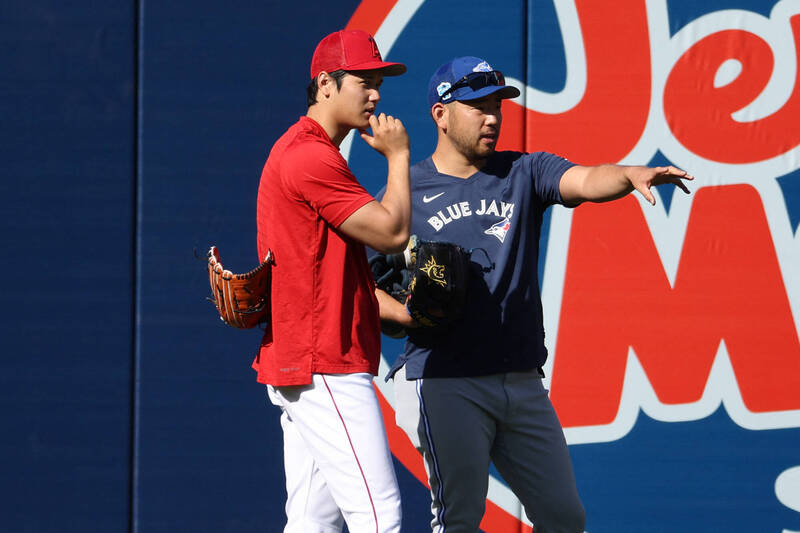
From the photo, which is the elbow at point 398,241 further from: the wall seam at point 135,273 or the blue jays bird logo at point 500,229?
the wall seam at point 135,273

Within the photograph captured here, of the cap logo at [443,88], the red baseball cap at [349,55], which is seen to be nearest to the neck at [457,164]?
the cap logo at [443,88]

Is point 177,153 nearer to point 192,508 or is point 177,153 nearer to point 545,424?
point 192,508

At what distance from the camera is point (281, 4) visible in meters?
3.53

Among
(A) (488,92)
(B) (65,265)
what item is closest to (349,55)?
(A) (488,92)

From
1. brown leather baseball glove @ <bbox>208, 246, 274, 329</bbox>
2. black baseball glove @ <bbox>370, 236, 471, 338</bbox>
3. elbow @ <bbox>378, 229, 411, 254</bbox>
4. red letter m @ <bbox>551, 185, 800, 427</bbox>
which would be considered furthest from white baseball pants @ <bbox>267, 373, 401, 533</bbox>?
red letter m @ <bbox>551, 185, 800, 427</bbox>

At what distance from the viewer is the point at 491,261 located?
112 inches

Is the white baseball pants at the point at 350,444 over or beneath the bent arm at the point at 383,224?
beneath

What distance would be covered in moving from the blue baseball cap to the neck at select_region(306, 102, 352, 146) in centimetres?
60

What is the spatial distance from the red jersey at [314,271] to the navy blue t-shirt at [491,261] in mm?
515

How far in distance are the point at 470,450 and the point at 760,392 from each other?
144 centimetres

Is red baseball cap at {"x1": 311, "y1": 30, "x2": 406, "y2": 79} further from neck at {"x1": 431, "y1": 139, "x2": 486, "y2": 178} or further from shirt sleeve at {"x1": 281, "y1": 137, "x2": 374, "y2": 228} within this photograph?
neck at {"x1": 431, "y1": 139, "x2": 486, "y2": 178}

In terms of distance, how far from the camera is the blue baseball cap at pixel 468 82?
293cm

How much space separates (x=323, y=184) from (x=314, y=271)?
0.21 m

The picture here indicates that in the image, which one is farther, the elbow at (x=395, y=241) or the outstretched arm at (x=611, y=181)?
→ the outstretched arm at (x=611, y=181)
